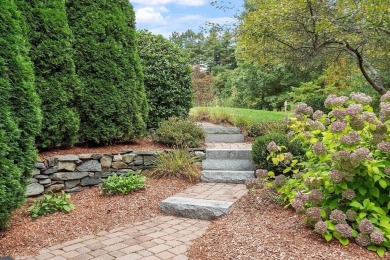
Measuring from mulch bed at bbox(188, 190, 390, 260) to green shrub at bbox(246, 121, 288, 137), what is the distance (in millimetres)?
3041

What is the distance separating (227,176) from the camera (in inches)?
192

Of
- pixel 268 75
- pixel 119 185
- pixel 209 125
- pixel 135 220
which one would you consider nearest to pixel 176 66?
pixel 209 125

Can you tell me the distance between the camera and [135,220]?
3.62 m

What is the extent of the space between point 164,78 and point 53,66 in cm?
240

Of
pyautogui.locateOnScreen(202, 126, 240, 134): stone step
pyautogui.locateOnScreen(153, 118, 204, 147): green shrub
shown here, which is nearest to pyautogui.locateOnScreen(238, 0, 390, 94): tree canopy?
pyautogui.locateOnScreen(202, 126, 240, 134): stone step

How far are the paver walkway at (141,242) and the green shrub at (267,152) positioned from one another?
87 cm

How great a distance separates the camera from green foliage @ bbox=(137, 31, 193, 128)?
6273 millimetres

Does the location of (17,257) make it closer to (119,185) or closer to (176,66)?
(119,185)

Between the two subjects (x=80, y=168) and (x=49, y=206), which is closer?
(x=49, y=206)

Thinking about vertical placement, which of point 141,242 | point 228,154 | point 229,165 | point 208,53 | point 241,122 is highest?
point 208,53

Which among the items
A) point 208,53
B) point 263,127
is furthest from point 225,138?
point 208,53

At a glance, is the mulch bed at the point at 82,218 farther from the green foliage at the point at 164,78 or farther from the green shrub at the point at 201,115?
the green shrub at the point at 201,115

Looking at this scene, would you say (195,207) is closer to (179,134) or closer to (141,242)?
(141,242)

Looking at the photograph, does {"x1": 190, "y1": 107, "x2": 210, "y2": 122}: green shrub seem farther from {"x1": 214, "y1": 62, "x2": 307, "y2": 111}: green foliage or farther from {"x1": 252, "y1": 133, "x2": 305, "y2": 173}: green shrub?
{"x1": 214, "y1": 62, "x2": 307, "y2": 111}: green foliage
